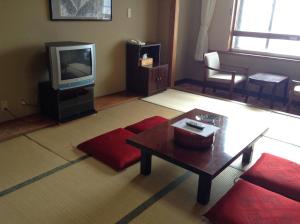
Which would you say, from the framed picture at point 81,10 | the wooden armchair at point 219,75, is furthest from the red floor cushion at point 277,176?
the framed picture at point 81,10

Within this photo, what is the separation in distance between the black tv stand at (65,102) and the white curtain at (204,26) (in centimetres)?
248

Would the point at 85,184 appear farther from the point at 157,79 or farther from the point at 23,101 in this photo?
the point at 157,79

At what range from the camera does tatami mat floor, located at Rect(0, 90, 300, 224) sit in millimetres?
1856

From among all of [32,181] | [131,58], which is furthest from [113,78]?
[32,181]

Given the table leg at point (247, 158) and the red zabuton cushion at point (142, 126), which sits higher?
the red zabuton cushion at point (142, 126)

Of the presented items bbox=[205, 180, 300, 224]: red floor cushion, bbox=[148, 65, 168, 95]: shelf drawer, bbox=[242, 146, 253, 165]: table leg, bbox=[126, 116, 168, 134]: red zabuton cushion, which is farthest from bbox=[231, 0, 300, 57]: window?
bbox=[205, 180, 300, 224]: red floor cushion

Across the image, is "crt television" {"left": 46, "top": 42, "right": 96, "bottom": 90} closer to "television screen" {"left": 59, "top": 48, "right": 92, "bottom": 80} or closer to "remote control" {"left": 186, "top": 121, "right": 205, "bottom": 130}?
"television screen" {"left": 59, "top": 48, "right": 92, "bottom": 80}

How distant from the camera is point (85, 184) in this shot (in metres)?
2.17

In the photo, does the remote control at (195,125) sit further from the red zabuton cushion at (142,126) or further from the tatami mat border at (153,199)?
the red zabuton cushion at (142,126)

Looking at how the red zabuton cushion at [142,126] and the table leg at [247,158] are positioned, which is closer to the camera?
the table leg at [247,158]

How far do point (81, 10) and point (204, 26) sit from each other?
2377mm

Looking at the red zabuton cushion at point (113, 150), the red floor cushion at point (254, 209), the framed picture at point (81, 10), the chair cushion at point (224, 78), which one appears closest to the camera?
the red floor cushion at point (254, 209)

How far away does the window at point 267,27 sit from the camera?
4.45 meters

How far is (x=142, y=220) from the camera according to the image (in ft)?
5.94
